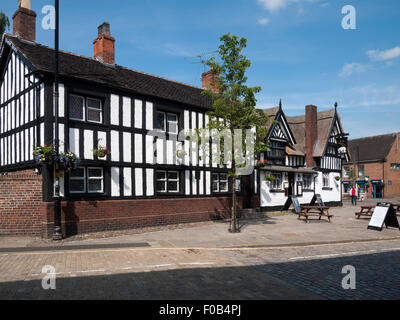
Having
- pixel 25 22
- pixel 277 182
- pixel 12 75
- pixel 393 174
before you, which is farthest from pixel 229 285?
pixel 393 174

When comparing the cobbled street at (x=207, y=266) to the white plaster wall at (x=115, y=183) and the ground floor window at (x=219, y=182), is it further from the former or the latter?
the ground floor window at (x=219, y=182)

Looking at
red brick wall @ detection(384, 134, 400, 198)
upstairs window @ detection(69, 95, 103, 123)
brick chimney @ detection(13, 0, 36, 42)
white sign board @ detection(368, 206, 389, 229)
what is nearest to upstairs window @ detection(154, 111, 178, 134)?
upstairs window @ detection(69, 95, 103, 123)

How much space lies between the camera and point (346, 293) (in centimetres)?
609

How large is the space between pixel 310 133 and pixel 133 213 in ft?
58.4

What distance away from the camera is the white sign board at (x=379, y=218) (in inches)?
570

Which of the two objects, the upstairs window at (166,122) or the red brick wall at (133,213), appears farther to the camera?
the upstairs window at (166,122)

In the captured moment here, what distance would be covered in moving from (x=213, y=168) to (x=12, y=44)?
11.2 m

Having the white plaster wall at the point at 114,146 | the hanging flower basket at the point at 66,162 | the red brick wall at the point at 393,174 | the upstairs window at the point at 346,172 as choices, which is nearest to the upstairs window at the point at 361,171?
the upstairs window at the point at 346,172

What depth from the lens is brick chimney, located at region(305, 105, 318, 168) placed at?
26.6m

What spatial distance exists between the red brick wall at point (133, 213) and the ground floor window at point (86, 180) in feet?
2.03

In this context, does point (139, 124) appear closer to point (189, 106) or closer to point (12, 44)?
point (189, 106)

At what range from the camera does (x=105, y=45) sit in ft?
55.0

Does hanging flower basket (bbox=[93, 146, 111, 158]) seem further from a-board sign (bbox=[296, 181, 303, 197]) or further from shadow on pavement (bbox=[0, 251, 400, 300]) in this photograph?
a-board sign (bbox=[296, 181, 303, 197])
